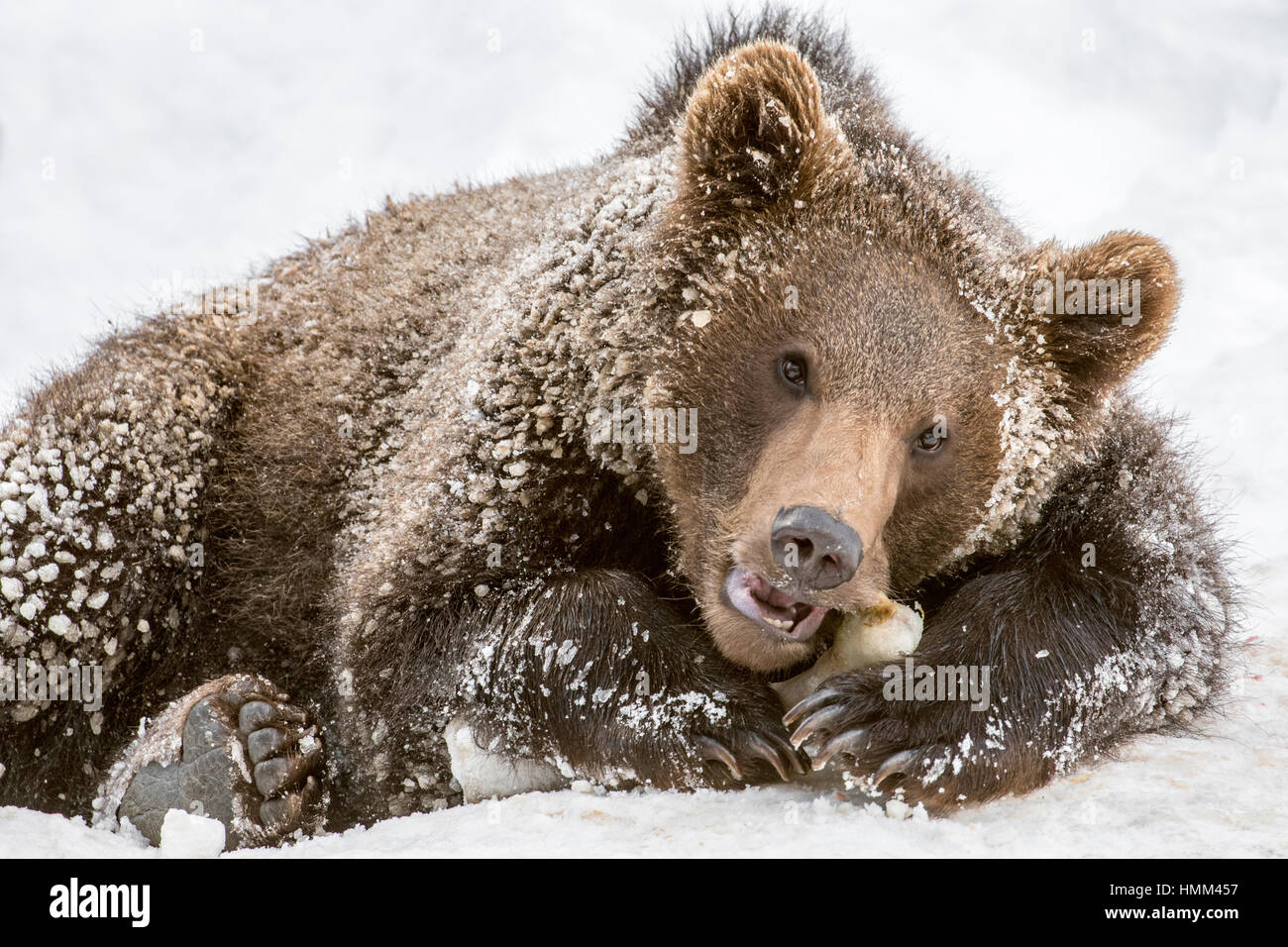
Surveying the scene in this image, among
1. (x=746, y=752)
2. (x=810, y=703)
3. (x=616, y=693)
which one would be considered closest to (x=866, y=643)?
(x=810, y=703)

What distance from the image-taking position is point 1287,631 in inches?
251

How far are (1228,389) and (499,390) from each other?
6.25m

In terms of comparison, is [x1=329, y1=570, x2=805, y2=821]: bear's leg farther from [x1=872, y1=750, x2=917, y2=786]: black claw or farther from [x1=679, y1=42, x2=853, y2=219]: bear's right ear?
[x1=679, y1=42, x2=853, y2=219]: bear's right ear

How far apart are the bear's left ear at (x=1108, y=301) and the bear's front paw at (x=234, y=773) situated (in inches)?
138

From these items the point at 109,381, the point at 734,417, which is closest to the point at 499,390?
the point at 734,417

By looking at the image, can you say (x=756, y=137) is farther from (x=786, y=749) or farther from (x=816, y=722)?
(x=786, y=749)

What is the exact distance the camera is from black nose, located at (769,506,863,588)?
3994mm

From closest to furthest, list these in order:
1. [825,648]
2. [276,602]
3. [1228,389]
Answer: [825,648]
[276,602]
[1228,389]

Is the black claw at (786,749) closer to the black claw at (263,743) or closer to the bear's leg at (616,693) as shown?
the bear's leg at (616,693)

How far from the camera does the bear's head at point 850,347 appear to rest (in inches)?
176

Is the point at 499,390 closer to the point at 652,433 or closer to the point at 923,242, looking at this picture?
the point at 652,433

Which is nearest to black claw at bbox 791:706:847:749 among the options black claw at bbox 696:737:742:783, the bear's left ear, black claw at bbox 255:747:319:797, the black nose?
black claw at bbox 696:737:742:783

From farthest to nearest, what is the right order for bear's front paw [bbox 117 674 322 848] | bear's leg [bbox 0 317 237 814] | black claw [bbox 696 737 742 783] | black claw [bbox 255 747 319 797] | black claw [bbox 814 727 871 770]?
bear's leg [bbox 0 317 237 814] → black claw [bbox 255 747 319 797] → bear's front paw [bbox 117 674 322 848] → black claw [bbox 696 737 742 783] → black claw [bbox 814 727 871 770]

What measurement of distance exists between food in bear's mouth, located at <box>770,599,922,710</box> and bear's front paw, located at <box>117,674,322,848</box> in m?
2.11
